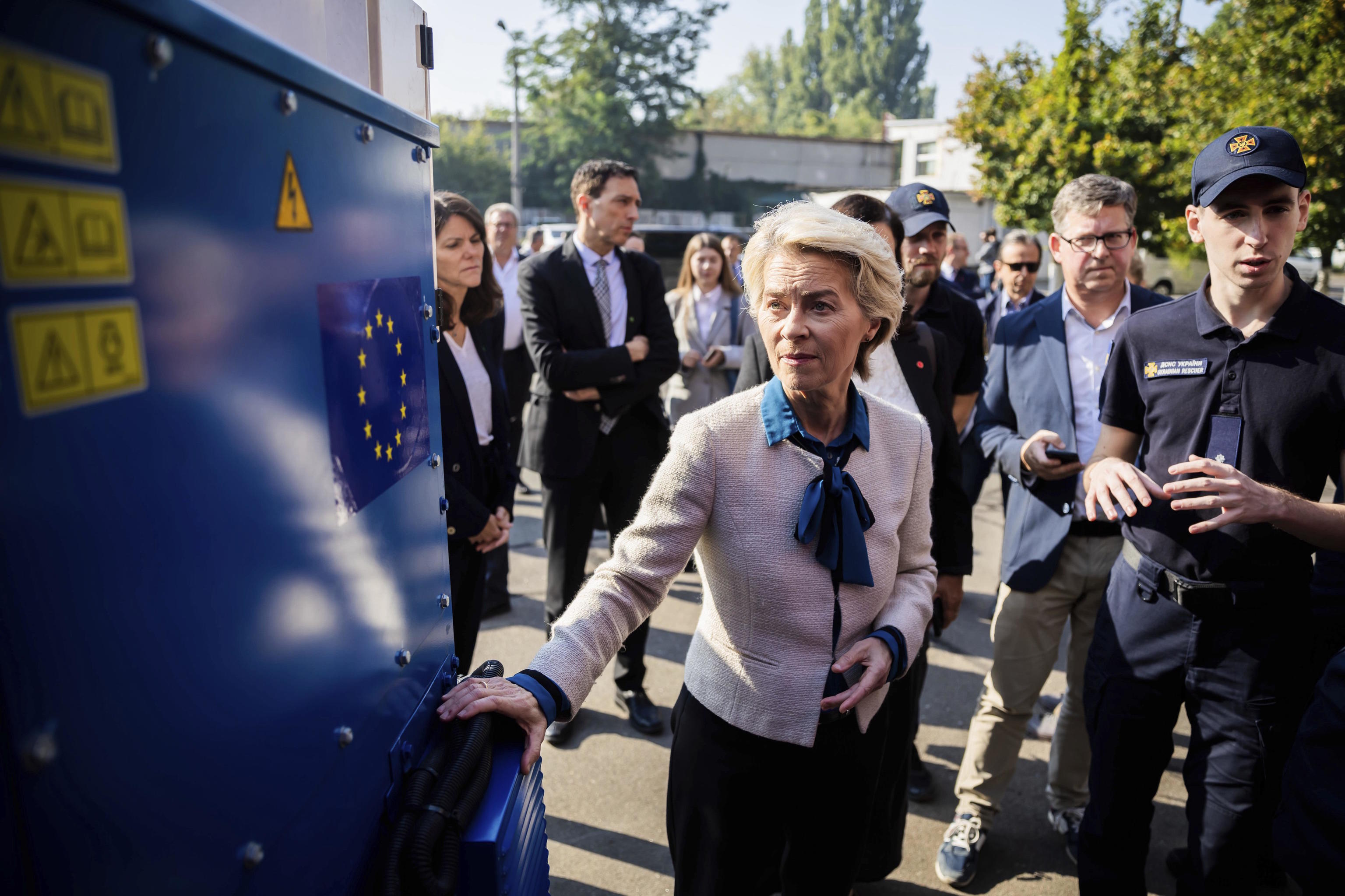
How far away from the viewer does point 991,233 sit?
15.8 metres

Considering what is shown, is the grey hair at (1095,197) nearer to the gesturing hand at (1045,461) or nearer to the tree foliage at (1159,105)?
the gesturing hand at (1045,461)

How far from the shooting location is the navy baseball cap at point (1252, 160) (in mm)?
2096

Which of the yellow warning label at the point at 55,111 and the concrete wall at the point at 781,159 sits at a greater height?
the concrete wall at the point at 781,159

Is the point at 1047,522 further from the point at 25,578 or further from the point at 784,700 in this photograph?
the point at 25,578

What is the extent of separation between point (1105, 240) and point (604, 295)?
2000 millimetres

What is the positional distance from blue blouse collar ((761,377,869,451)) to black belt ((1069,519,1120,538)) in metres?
1.39

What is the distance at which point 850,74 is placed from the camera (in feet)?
273

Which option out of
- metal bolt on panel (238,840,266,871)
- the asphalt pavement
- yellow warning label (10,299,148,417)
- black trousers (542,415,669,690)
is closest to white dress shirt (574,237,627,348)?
black trousers (542,415,669,690)

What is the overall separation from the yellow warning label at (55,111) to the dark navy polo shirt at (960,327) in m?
2.93

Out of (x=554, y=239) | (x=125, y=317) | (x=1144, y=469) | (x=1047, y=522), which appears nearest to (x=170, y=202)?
(x=125, y=317)

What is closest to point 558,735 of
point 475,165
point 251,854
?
point 251,854

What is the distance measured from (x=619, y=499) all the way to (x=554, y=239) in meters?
16.5

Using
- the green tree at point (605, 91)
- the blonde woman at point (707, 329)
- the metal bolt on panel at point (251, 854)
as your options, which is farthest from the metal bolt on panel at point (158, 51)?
the green tree at point (605, 91)

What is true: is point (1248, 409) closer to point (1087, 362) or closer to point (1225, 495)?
point (1225, 495)
